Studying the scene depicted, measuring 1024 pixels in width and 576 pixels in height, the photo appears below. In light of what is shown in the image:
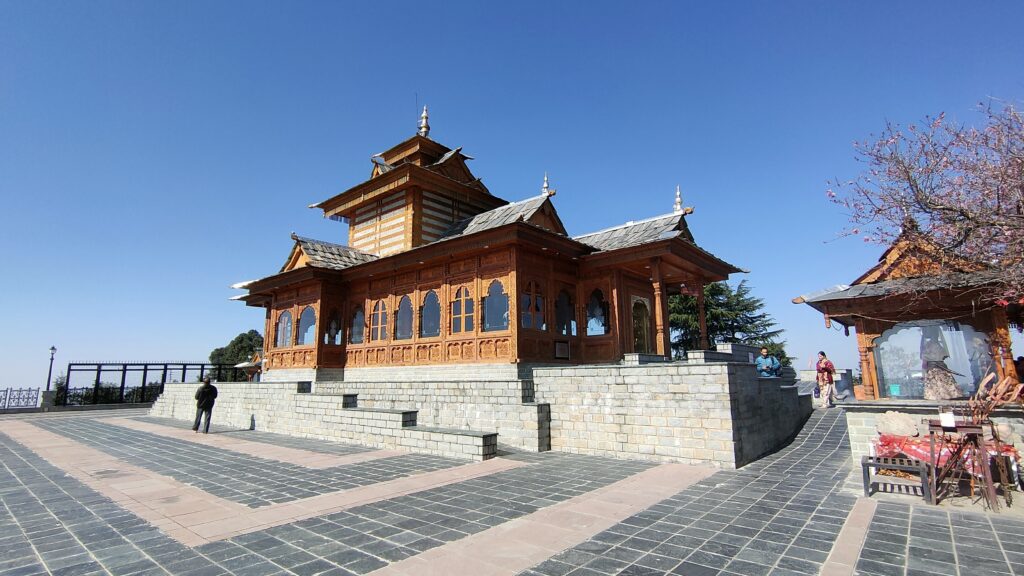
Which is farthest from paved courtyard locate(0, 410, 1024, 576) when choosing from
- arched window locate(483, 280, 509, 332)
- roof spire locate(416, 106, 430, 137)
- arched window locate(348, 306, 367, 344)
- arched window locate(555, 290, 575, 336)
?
roof spire locate(416, 106, 430, 137)

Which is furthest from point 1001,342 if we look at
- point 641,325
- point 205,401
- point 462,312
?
point 205,401

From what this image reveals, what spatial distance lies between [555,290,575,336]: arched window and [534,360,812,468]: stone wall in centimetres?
416

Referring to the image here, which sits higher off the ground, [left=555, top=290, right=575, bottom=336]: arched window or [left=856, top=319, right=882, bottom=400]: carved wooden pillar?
[left=555, top=290, right=575, bottom=336]: arched window

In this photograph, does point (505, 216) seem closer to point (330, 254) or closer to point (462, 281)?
point (462, 281)

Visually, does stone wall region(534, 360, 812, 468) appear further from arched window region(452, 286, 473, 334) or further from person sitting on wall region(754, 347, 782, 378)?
arched window region(452, 286, 473, 334)

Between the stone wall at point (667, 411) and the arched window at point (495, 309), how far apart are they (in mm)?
3243

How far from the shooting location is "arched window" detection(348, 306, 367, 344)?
56.6ft

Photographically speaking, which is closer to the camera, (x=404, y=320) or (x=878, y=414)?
(x=878, y=414)

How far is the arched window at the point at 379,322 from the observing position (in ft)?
53.7

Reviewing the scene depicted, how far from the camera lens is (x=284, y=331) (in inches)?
754

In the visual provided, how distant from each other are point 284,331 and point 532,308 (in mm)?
11251

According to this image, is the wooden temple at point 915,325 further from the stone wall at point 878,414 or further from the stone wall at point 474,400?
the stone wall at point 474,400

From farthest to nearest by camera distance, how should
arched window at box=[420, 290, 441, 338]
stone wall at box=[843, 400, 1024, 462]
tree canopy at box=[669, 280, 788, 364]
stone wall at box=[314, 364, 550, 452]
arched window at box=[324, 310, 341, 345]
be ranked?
1. tree canopy at box=[669, 280, 788, 364]
2. arched window at box=[324, 310, 341, 345]
3. arched window at box=[420, 290, 441, 338]
4. stone wall at box=[314, 364, 550, 452]
5. stone wall at box=[843, 400, 1024, 462]

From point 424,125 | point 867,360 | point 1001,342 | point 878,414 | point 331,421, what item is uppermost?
point 424,125
